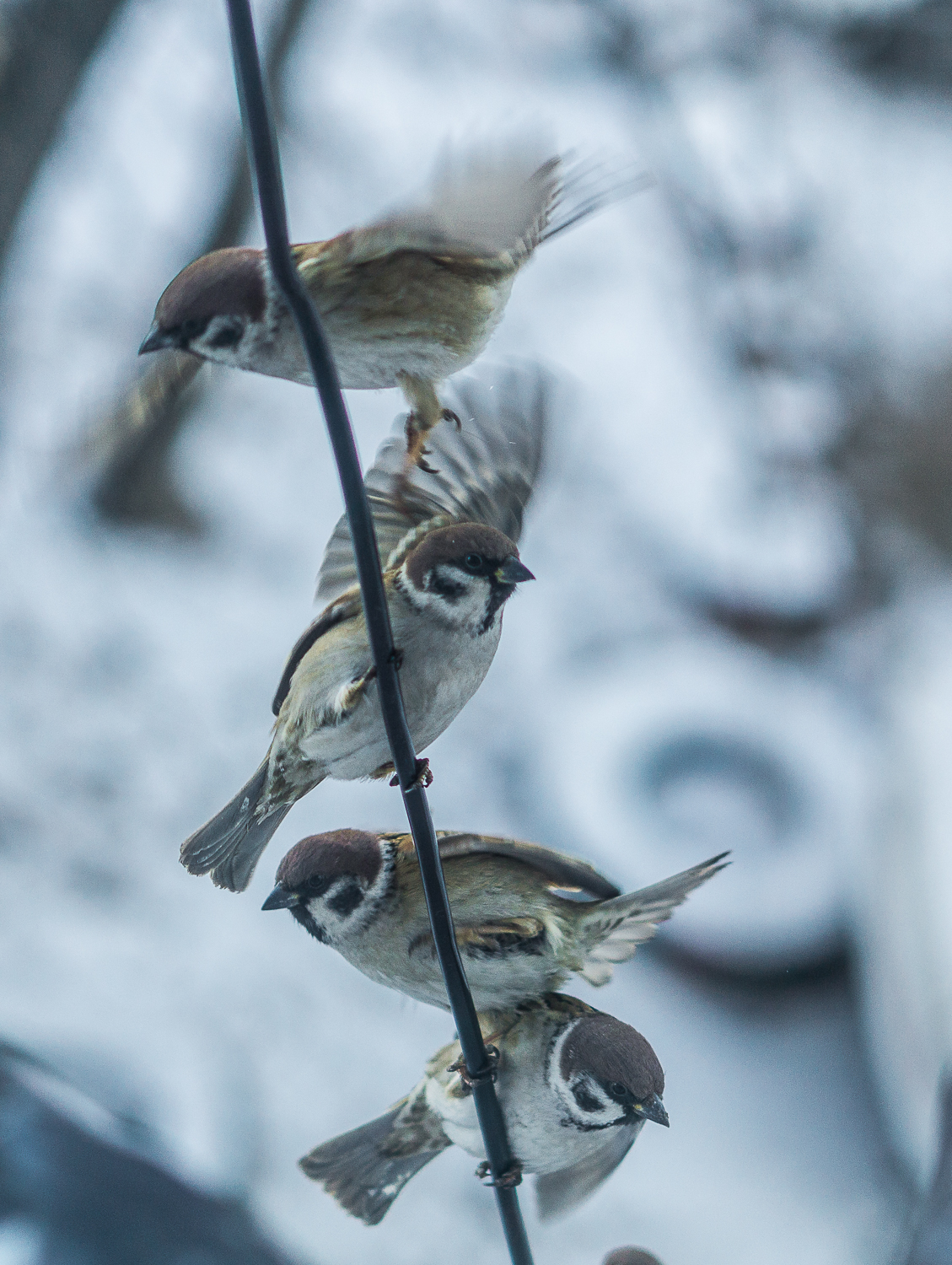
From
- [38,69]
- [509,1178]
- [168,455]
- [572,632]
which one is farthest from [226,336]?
[168,455]

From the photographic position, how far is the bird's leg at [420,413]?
2.19 ft

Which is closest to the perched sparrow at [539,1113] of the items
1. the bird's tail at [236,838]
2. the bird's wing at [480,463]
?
the bird's tail at [236,838]

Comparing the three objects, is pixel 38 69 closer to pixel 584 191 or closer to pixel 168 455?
pixel 168 455

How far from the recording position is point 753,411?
167 inches

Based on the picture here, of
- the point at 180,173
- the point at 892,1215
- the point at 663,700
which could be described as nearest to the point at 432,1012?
the point at 892,1215

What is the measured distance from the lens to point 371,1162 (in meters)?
0.94

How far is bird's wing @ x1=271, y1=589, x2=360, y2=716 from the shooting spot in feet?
2.35

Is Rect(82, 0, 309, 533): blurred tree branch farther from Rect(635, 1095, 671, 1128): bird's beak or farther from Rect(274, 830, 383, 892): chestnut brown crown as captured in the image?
Rect(635, 1095, 671, 1128): bird's beak

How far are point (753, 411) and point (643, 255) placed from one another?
86cm

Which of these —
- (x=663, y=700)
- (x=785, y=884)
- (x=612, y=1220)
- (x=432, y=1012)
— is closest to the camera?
(x=612, y=1220)

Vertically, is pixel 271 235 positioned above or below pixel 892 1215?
below

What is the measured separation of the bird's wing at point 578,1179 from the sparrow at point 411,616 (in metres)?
0.37

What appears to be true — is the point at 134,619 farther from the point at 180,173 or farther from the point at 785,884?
the point at 785,884

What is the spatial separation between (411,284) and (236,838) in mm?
352
